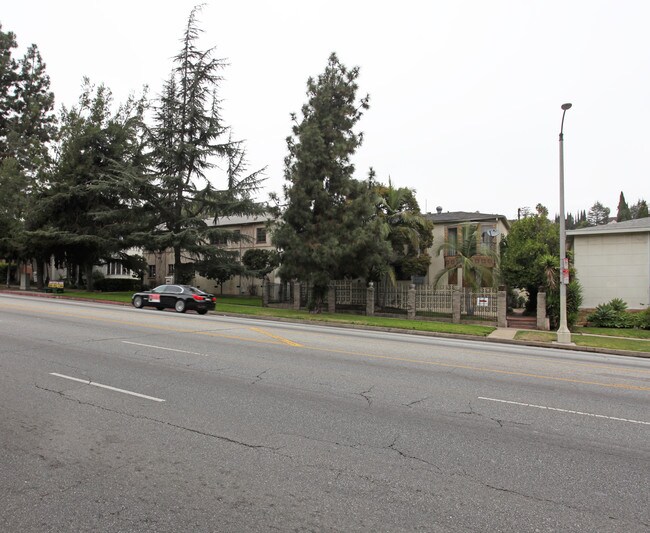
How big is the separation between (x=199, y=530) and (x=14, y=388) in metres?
5.31

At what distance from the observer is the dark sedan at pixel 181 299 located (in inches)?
925

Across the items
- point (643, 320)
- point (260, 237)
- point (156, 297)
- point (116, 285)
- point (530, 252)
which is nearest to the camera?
point (643, 320)

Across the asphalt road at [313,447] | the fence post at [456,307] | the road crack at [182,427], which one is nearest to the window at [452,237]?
the fence post at [456,307]

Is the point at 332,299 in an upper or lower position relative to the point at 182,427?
upper

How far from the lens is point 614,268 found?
2570 cm

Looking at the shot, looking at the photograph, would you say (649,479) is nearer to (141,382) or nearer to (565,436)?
(565,436)

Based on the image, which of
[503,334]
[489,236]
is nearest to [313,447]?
[503,334]

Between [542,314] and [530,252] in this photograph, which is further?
[530,252]

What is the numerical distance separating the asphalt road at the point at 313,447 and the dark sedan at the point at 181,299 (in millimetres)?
13897

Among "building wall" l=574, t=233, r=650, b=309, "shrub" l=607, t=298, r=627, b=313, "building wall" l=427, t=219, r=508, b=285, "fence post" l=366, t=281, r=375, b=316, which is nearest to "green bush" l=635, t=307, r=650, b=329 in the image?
"shrub" l=607, t=298, r=627, b=313

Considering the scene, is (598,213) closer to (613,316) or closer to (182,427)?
(613,316)

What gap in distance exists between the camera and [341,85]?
25672 millimetres

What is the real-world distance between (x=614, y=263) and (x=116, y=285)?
138ft

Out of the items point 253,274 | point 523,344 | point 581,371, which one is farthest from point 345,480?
point 253,274
